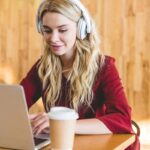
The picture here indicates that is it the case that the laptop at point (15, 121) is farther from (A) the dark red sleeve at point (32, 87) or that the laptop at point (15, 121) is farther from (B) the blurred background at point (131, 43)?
(B) the blurred background at point (131, 43)

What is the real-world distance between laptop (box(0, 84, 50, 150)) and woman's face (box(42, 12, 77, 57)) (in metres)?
0.48

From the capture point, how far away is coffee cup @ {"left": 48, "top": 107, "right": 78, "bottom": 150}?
0.93 m

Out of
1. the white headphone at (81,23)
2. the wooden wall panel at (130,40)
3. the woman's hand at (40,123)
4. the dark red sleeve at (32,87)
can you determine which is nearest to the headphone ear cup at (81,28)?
the white headphone at (81,23)

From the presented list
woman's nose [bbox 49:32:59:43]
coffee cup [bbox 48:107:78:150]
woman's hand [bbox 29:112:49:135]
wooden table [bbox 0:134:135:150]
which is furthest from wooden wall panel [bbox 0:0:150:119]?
coffee cup [bbox 48:107:78:150]

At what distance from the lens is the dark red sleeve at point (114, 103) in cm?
123

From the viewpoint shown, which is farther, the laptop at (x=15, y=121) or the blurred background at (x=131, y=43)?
the blurred background at (x=131, y=43)

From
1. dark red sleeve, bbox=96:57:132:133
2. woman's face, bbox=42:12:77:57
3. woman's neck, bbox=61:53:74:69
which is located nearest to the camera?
dark red sleeve, bbox=96:57:132:133

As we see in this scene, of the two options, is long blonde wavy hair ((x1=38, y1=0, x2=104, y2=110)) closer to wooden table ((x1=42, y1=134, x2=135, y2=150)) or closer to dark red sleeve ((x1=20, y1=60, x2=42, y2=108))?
dark red sleeve ((x1=20, y1=60, x2=42, y2=108))

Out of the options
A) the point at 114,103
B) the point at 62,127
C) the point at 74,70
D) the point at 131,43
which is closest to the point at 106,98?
the point at 114,103

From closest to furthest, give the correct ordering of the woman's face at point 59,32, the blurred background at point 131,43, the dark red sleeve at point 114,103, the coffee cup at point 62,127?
the coffee cup at point 62,127
the dark red sleeve at point 114,103
the woman's face at point 59,32
the blurred background at point 131,43

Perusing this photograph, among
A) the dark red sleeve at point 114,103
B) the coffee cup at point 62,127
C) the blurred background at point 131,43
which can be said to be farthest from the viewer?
the blurred background at point 131,43

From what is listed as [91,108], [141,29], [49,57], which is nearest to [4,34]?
[141,29]

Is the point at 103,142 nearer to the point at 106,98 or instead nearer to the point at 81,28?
the point at 106,98

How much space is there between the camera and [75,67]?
58.8 inches
